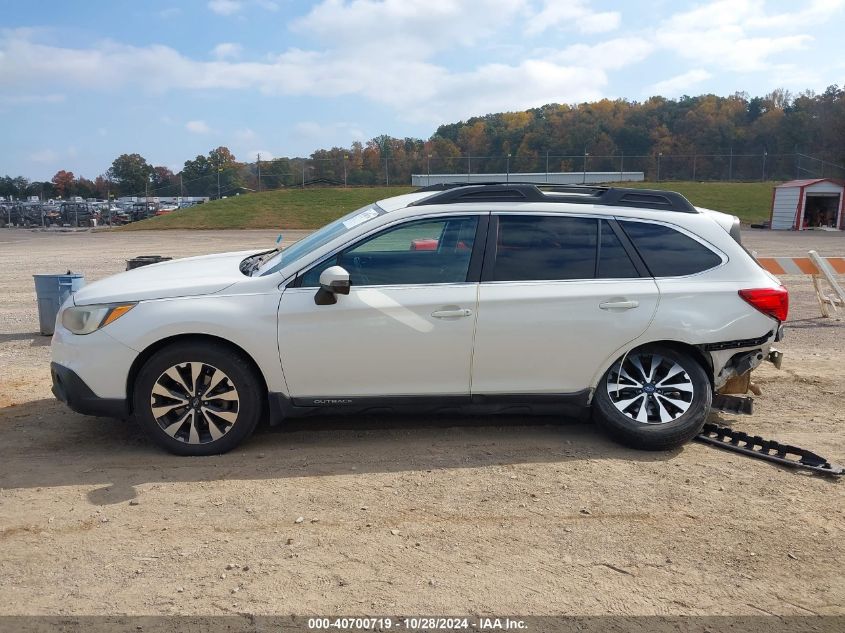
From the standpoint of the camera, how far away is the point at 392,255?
489 cm

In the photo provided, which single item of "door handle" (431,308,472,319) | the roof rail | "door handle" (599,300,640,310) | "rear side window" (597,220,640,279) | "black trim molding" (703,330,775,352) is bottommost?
"black trim molding" (703,330,775,352)

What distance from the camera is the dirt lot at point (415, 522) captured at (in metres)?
3.18

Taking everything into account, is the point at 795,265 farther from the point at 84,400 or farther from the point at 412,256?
the point at 84,400

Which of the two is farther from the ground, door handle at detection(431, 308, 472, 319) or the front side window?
the front side window

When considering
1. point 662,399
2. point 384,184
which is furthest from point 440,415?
point 384,184

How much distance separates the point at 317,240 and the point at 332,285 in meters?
0.83

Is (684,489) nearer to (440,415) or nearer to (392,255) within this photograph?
(440,415)

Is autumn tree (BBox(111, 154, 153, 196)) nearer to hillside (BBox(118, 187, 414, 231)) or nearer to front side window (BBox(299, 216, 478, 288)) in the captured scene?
hillside (BBox(118, 187, 414, 231))

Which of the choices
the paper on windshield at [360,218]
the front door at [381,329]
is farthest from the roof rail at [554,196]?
the front door at [381,329]

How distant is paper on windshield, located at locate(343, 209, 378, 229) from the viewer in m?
5.04

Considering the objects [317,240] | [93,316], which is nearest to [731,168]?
[317,240]

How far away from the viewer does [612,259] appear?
4965 mm

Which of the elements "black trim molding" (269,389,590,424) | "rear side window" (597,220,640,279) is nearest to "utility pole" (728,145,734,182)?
"rear side window" (597,220,640,279)

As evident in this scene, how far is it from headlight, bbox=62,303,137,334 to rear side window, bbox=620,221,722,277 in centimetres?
349
